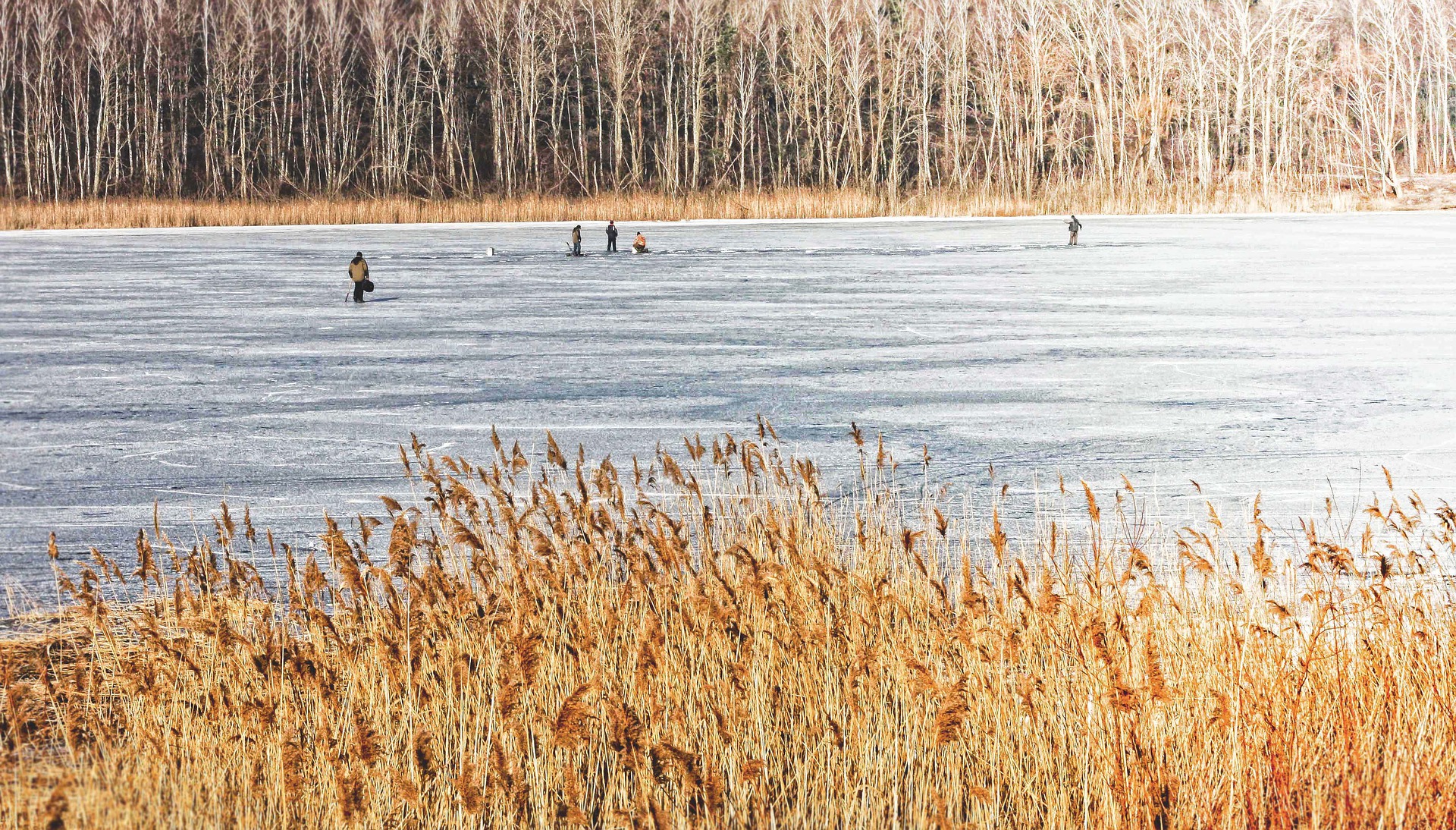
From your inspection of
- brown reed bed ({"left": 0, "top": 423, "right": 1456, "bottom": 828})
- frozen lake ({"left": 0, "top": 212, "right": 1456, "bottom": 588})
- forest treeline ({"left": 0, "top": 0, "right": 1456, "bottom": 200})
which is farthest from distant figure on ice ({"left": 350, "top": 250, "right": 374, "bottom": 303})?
forest treeline ({"left": 0, "top": 0, "right": 1456, "bottom": 200})

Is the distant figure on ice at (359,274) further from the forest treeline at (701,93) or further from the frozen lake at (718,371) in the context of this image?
the forest treeline at (701,93)

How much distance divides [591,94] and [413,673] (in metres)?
58.5

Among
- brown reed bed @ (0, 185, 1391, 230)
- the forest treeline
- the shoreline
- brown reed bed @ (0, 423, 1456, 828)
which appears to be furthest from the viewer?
the forest treeline

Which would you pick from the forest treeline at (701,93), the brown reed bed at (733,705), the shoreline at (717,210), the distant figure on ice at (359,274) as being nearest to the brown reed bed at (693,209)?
the shoreline at (717,210)

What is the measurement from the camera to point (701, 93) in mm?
54281

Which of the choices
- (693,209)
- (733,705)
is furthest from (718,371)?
(693,209)

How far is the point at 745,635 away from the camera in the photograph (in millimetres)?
4016

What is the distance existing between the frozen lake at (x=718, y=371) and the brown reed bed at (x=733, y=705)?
2313mm

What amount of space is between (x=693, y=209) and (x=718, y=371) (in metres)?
26.8

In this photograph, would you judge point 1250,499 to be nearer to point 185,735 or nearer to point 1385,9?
point 185,735

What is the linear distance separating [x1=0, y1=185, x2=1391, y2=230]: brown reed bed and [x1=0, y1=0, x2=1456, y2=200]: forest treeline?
291 inches

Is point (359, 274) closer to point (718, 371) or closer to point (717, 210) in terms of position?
point (718, 371)

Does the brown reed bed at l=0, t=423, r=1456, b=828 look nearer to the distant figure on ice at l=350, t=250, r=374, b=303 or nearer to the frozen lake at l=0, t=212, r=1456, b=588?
the frozen lake at l=0, t=212, r=1456, b=588

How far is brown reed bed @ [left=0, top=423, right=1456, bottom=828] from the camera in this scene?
10.6 ft
